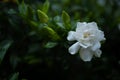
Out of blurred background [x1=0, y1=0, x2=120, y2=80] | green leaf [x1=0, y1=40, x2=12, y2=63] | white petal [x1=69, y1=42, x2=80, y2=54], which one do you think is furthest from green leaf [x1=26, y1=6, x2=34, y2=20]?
white petal [x1=69, y1=42, x2=80, y2=54]

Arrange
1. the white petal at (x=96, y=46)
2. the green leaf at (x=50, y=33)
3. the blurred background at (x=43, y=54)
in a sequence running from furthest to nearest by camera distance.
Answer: the blurred background at (x=43, y=54), the green leaf at (x=50, y=33), the white petal at (x=96, y=46)

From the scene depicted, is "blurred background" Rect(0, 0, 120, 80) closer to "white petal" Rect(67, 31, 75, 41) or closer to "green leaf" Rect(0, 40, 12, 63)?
"green leaf" Rect(0, 40, 12, 63)

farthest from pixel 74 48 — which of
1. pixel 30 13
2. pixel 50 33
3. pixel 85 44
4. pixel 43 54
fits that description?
pixel 43 54

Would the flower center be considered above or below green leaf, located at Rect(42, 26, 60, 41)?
above

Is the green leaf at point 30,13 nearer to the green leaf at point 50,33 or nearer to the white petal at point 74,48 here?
the green leaf at point 50,33

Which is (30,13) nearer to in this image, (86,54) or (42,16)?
(42,16)

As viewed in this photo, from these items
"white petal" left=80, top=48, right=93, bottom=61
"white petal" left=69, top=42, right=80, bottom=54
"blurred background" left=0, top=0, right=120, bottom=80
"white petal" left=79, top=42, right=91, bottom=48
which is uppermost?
"white petal" left=79, top=42, right=91, bottom=48

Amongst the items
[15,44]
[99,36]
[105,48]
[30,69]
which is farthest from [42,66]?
[99,36]

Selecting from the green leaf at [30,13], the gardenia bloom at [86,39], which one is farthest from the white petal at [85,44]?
the green leaf at [30,13]

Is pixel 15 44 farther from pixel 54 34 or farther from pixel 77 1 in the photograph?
pixel 77 1
